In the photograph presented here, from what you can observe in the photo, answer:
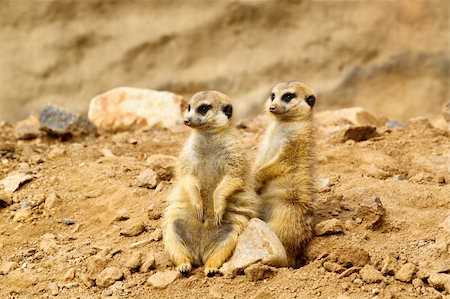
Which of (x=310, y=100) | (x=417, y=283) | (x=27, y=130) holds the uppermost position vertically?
(x=310, y=100)

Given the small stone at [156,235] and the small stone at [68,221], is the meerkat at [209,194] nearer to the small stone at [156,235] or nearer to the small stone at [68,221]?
the small stone at [156,235]

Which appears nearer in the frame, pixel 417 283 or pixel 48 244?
pixel 417 283

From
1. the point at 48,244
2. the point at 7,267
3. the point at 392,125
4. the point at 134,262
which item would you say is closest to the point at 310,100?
the point at 134,262

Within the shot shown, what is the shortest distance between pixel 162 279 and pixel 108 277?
25 cm

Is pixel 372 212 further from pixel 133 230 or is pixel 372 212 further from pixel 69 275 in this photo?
pixel 69 275

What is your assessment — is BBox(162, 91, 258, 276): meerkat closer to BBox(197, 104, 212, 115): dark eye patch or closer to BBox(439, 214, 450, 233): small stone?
BBox(197, 104, 212, 115): dark eye patch

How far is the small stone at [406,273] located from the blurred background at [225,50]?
4136 millimetres

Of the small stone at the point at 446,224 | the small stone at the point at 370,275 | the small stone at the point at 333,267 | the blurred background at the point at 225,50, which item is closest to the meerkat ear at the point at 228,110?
the small stone at the point at 333,267

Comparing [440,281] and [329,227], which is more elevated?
[329,227]

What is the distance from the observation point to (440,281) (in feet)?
10.1

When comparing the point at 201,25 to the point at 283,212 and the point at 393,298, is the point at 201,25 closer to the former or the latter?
the point at 283,212

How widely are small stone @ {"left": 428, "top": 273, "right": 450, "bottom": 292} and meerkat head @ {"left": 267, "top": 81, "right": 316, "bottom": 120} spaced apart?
110 cm

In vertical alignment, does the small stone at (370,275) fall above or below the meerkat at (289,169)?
below

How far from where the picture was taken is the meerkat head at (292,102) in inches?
150
